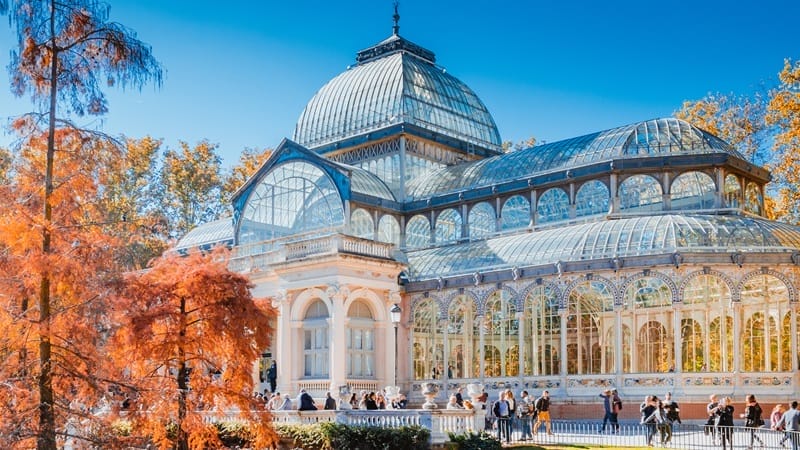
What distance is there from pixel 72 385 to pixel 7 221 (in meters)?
3.40

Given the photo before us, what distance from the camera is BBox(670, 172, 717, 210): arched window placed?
37531 millimetres

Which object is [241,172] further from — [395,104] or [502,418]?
[502,418]

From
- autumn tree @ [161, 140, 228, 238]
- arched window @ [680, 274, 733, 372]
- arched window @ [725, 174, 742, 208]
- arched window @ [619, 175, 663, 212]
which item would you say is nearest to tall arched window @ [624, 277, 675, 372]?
arched window @ [680, 274, 733, 372]

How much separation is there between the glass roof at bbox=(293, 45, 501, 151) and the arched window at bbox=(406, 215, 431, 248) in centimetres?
505

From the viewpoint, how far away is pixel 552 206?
132ft

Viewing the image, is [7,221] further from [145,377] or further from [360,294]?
[360,294]

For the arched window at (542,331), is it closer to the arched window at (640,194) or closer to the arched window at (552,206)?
the arched window at (552,206)

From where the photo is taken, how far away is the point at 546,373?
35.8m

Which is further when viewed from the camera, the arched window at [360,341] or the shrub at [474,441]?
the arched window at [360,341]

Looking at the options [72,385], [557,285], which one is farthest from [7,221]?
[557,285]

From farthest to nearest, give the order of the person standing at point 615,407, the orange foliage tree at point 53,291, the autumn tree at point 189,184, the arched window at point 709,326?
the autumn tree at point 189,184, the arched window at point 709,326, the person standing at point 615,407, the orange foliage tree at point 53,291

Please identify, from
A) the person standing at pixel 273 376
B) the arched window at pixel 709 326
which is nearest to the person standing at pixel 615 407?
the arched window at pixel 709 326

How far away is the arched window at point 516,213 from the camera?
135 ft

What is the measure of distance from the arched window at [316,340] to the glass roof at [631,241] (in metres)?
4.40
